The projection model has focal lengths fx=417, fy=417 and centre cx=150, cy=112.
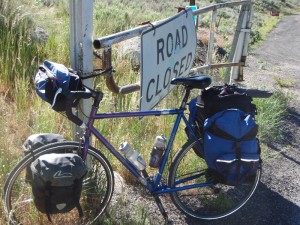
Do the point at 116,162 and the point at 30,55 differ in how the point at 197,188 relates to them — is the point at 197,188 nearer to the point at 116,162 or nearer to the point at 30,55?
the point at 116,162

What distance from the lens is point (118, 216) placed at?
3.30 m

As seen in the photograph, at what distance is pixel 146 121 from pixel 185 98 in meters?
1.17

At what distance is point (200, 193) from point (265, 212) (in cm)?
60

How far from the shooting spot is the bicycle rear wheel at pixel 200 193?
11.3 ft

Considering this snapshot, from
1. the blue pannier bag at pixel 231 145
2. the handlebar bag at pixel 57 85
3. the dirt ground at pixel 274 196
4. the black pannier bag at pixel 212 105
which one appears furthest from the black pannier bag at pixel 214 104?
the handlebar bag at pixel 57 85

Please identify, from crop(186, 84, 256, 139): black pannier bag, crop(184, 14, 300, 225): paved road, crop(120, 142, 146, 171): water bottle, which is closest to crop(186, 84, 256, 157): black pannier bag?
crop(186, 84, 256, 139): black pannier bag

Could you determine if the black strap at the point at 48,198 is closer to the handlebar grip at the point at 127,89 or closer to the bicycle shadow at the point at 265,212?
the handlebar grip at the point at 127,89

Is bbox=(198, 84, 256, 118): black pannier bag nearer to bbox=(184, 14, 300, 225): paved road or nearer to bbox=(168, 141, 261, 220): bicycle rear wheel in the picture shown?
bbox=(168, 141, 261, 220): bicycle rear wheel

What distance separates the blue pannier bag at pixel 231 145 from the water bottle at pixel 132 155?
509mm

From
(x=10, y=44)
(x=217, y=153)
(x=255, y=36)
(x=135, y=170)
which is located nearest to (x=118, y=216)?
(x=135, y=170)

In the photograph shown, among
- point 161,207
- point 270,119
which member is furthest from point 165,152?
point 270,119

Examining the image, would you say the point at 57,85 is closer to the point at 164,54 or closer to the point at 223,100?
the point at 164,54

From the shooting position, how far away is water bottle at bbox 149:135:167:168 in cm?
328

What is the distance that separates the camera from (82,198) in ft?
10.4
